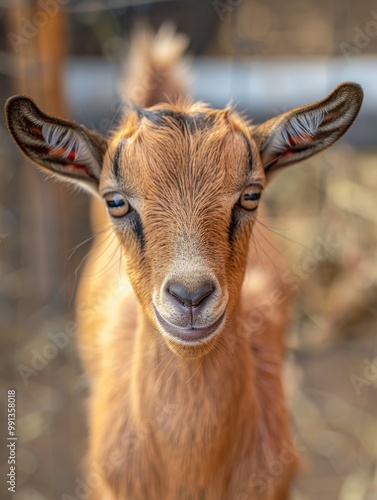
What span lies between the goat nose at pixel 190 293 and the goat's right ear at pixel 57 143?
24.0 inches

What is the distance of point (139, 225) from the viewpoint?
241cm

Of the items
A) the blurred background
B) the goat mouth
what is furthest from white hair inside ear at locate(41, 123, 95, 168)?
the blurred background

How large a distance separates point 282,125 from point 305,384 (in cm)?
356

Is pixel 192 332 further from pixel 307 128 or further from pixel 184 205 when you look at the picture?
pixel 307 128

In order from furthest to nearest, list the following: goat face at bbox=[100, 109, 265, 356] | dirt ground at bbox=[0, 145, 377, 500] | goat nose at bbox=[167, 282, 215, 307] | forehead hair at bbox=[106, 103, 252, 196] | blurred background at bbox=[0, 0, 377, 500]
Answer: blurred background at bbox=[0, 0, 377, 500], dirt ground at bbox=[0, 145, 377, 500], forehead hair at bbox=[106, 103, 252, 196], goat face at bbox=[100, 109, 265, 356], goat nose at bbox=[167, 282, 215, 307]

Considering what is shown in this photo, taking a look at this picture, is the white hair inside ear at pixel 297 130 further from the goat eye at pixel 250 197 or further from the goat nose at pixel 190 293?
the goat nose at pixel 190 293

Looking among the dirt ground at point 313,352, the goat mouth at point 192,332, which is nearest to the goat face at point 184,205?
the goat mouth at point 192,332

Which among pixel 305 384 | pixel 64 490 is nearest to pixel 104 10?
pixel 305 384

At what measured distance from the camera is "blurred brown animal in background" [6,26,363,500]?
7.47 ft

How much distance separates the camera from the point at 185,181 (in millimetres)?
2377

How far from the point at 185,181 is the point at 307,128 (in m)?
0.46

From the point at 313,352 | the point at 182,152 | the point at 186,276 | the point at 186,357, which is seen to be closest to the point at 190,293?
the point at 186,276

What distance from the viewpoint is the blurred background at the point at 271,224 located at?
4.95 meters

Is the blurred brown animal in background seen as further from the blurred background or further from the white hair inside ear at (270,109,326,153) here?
the blurred background
